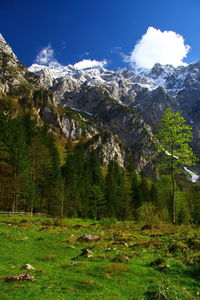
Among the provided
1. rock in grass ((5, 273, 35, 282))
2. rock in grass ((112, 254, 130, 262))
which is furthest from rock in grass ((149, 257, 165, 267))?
rock in grass ((5, 273, 35, 282))

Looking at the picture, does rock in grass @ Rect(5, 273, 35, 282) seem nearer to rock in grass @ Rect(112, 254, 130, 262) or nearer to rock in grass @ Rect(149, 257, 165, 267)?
rock in grass @ Rect(112, 254, 130, 262)

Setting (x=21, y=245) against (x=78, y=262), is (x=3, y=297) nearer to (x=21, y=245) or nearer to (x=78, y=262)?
(x=78, y=262)

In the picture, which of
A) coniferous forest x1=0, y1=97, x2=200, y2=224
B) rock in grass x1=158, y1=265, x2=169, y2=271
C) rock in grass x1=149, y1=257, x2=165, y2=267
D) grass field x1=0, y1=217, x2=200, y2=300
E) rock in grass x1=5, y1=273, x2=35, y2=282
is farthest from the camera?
coniferous forest x1=0, y1=97, x2=200, y2=224

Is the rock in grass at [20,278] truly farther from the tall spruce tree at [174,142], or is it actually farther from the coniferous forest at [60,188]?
the tall spruce tree at [174,142]

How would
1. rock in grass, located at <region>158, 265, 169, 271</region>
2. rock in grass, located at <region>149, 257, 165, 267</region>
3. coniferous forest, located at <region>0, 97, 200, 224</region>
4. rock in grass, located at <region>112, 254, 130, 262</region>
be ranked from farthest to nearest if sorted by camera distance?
coniferous forest, located at <region>0, 97, 200, 224</region> → rock in grass, located at <region>112, 254, 130, 262</region> → rock in grass, located at <region>149, 257, 165, 267</region> → rock in grass, located at <region>158, 265, 169, 271</region>

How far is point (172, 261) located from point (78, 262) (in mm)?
4778

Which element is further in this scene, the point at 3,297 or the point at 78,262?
the point at 78,262

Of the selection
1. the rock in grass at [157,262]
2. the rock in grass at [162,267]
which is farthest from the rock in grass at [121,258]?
the rock in grass at [162,267]

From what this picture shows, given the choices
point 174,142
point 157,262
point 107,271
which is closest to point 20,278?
point 107,271

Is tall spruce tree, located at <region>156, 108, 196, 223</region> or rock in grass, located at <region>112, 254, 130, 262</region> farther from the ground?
tall spruce tree, located at <region>156, 108, 196, 223</region>

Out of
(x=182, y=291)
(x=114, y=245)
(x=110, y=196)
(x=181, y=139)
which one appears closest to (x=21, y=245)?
(x=114, y=245)

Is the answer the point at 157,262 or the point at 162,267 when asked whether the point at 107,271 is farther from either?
the point at 157,262

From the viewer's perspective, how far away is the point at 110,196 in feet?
300

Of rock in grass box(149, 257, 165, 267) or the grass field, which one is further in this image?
rock in grass box(149, 257, 165, 267)
